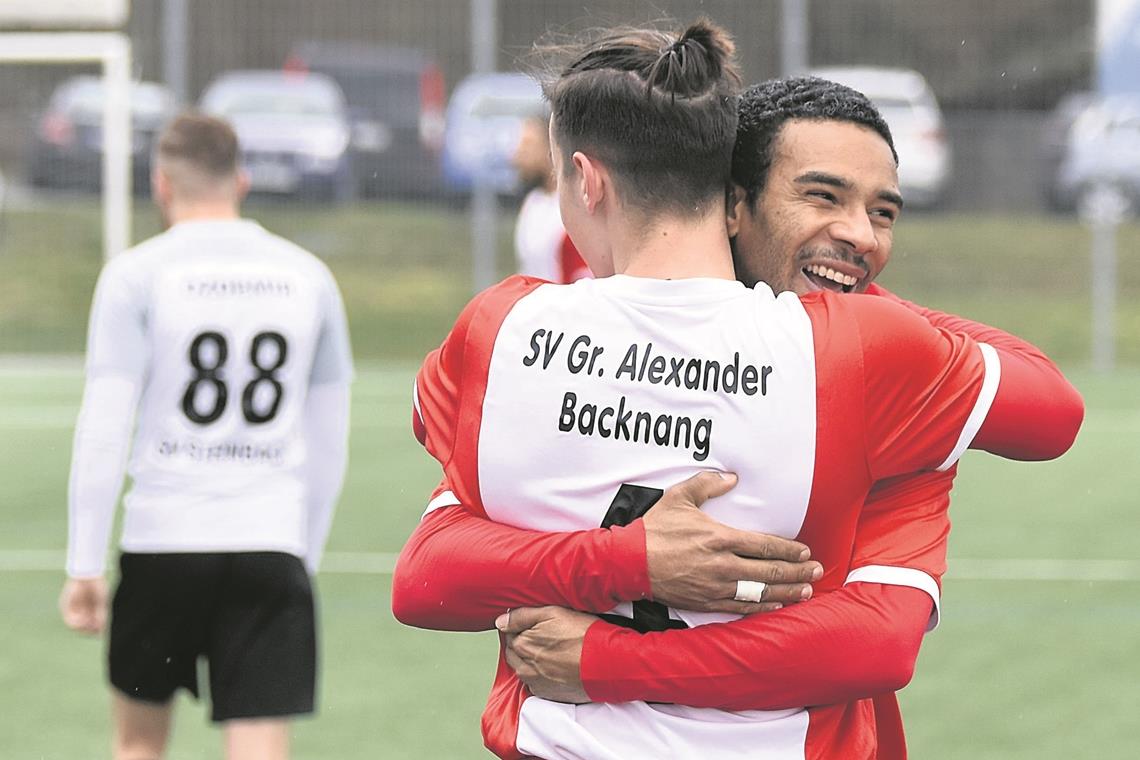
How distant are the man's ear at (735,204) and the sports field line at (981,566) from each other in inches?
230

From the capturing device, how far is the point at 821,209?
2.22 m

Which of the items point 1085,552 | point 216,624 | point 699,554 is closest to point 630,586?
point 699,554

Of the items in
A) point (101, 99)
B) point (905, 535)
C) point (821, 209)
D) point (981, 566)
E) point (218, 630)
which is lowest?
point (981, 566)

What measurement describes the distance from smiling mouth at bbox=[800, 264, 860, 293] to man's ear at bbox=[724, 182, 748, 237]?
10cm

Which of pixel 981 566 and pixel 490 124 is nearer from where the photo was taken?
pixel 981 566

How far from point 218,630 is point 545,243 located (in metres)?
5.02

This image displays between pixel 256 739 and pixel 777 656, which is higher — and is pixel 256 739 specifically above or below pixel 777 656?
below

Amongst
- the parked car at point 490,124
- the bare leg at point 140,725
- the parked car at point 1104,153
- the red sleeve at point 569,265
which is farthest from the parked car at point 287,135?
the bare leg at point 140,725

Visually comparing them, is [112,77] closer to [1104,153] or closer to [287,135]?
[287,135]

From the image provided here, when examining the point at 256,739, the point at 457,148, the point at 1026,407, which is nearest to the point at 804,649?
the point at 1026,407

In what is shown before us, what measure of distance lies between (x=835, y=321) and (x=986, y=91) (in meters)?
16.8

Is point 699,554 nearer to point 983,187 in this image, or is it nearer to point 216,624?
point 216,624

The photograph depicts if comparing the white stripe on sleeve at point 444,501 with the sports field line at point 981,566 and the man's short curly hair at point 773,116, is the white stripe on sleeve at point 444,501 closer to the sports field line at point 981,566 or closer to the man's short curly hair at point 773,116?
the man's short curly hair at point 773,116

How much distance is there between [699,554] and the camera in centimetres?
204
